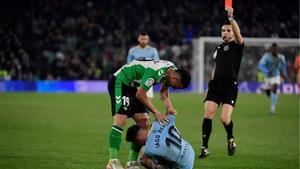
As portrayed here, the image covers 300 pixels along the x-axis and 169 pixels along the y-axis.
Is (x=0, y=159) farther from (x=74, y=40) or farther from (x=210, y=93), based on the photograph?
(x=74, y=40)

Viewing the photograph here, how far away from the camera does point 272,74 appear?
2297cm

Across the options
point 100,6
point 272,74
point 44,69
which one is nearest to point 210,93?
point 272,74

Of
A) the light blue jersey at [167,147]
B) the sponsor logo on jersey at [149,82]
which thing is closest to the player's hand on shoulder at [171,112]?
the sponsor logo on jersey at [149,82]

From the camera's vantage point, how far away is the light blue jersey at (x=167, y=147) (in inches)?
322

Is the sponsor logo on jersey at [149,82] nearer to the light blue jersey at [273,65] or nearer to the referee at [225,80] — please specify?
the referee at [225,80]

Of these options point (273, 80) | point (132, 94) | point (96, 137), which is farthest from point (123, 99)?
point (273, 80)

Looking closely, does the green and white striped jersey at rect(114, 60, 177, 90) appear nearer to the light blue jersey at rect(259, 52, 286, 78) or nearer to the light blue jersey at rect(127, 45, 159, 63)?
the light blue jersey at rect(127, 45, 159, 63)

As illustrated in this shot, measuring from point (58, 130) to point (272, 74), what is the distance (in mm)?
9971

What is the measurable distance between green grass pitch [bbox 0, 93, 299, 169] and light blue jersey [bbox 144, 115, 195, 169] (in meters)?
1.97

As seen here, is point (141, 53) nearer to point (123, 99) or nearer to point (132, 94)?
point (132, 94)

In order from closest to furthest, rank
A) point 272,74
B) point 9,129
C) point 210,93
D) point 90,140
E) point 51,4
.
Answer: point 210,93 → point 90,140 → point 9,129 → point 272,74 → point 51,4

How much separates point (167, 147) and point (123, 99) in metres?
→ 1.83

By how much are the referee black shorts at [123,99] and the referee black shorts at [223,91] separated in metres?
2.19

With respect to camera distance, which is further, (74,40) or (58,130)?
(74,40)
